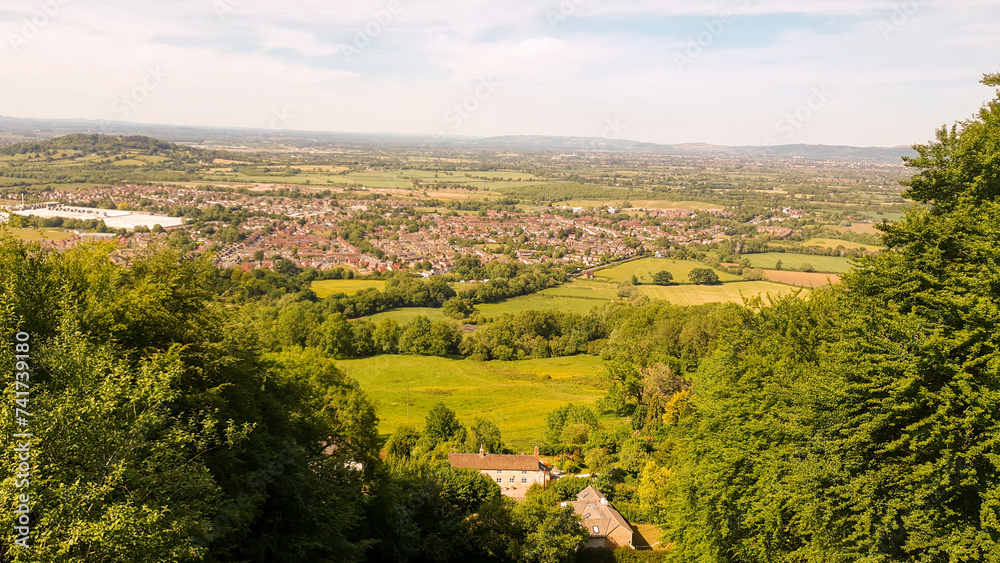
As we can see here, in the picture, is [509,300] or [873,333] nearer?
[873,333]

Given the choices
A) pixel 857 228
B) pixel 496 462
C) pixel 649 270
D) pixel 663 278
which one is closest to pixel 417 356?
pixel 496 462

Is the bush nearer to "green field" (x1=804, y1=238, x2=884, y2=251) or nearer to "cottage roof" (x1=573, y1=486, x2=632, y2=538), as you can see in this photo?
"cottage roof" (x1=573, y1=486, x2=632, y2=538)

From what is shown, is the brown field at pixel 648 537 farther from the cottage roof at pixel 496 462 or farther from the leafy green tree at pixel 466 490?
the leafy green tree at pixel 466 490

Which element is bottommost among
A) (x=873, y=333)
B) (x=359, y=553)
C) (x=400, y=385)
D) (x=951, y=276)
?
(x=400, y=385)

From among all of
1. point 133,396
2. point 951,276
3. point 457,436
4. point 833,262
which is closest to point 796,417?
point 951,276

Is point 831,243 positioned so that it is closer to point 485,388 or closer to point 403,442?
point 485,388

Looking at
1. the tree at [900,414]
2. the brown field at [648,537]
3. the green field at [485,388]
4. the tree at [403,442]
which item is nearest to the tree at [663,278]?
the green field at [485,388]

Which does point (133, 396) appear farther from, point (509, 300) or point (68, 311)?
point (509, 300)
